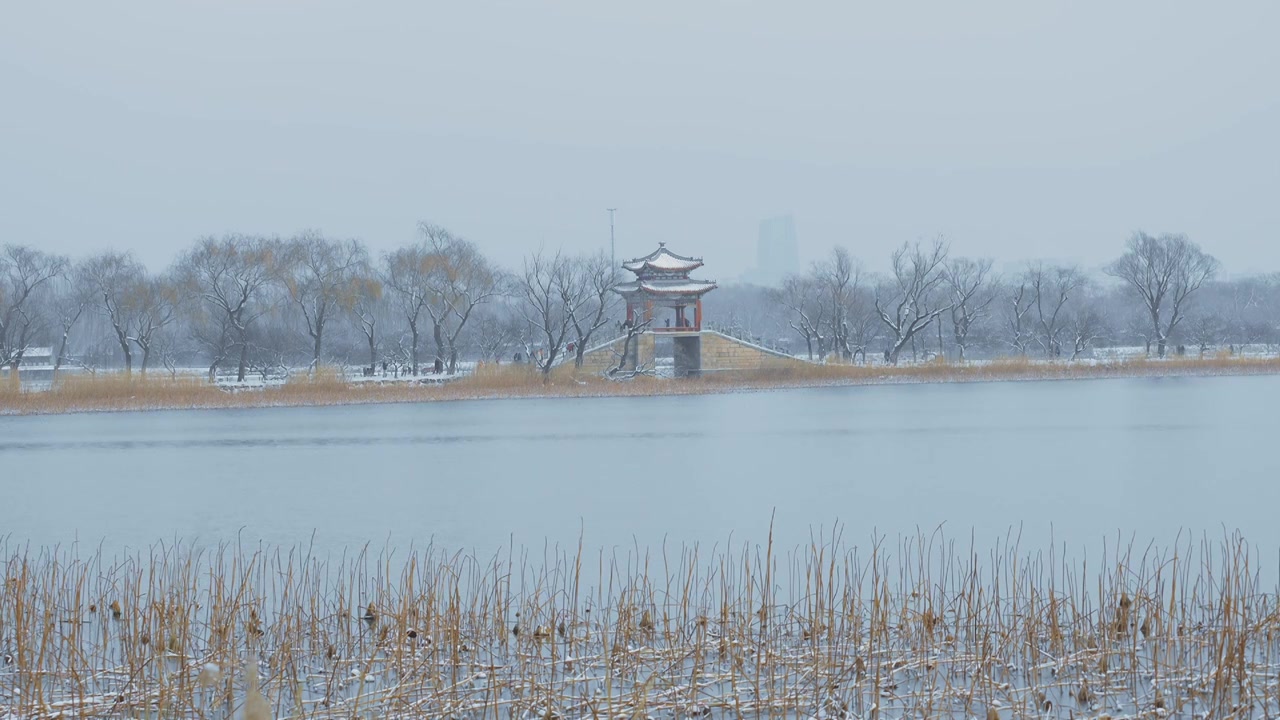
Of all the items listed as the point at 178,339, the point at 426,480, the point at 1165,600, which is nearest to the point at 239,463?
the point at 426,480

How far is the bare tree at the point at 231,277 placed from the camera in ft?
143

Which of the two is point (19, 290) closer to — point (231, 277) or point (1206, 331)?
point (231, 277)

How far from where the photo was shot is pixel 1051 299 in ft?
237

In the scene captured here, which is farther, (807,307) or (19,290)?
(807,307)

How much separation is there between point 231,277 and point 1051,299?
4750 cm

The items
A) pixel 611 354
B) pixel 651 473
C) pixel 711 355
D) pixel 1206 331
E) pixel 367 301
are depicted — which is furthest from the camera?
pixel 1206 331

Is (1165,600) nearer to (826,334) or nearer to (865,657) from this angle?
(865,657)

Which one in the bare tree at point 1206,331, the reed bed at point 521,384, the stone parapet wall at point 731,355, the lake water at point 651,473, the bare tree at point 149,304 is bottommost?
the lake water at point 651,473

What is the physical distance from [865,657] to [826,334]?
52168 mm

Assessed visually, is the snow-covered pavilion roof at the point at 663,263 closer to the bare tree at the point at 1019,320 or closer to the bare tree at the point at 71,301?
the bare tree at the point at 1019,320

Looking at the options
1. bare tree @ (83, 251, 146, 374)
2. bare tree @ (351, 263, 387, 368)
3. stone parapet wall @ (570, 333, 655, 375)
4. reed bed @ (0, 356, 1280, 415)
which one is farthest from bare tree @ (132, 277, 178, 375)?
stone parapet wall @ (570, 333, 655, 375)

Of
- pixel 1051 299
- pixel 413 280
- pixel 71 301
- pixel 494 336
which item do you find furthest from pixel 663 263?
pixel 1051 299

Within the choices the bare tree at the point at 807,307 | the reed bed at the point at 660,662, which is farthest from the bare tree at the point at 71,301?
the reed bed at the point at 660,662

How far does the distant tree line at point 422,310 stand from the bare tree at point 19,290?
11cm
